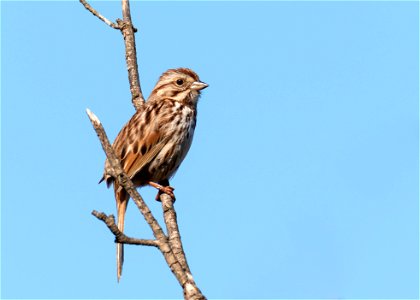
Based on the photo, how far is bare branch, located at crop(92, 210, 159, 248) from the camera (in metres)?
4.80

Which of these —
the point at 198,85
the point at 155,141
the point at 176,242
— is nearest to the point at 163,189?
the point at 155,141

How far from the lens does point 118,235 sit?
4.97 m

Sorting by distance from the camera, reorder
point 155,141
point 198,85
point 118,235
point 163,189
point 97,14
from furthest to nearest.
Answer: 1. point 198,85
2. point 155,141
3. point 97,14
4. point 163,189
5. point 118,235

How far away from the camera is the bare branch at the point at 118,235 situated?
4797 millimetres

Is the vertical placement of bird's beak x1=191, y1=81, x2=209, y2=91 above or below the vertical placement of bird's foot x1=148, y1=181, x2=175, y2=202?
above

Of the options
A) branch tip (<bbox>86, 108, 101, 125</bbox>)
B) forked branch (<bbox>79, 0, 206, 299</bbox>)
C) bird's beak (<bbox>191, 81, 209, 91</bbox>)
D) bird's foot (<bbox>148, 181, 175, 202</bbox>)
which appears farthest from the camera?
bird's beak (<bbox>191, 81, 209, 91</bbox>)

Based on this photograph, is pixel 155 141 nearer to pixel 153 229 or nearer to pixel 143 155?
pixel 143 155

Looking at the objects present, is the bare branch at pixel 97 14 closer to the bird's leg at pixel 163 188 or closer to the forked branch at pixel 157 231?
the bird's leg at pixel 163 188

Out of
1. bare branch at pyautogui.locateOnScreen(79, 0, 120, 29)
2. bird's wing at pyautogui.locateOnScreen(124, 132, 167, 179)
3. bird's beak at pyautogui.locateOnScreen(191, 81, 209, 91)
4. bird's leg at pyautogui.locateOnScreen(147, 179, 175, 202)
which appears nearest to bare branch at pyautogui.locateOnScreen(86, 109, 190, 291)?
bird's leg at pyautogui.locateOnScreen(147, 179, 175, 202)

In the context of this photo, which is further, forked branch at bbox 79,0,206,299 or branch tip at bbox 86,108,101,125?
branch tip at bbox 86,108,101,125

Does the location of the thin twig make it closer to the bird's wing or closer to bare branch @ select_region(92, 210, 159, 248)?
bare branch @ select_region(92, 210, 159, 248)

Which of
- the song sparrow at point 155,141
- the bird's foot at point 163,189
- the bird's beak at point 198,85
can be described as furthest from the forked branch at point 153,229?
→ the bird's beak at point 198,85

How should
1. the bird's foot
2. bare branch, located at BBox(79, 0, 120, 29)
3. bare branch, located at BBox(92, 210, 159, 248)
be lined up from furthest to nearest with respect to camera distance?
bare branch, located at BBox(79, 0, 120, 29), the bird's foot, bare branch, located at BBox(92, 210, 159, 248)

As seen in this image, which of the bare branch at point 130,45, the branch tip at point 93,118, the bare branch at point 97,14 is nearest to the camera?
the branch tip at point 93,118
